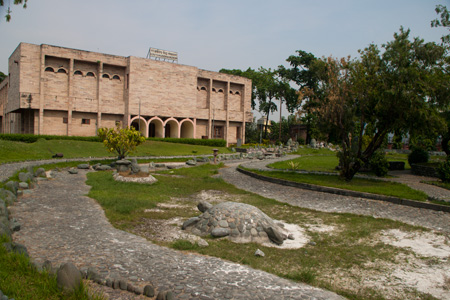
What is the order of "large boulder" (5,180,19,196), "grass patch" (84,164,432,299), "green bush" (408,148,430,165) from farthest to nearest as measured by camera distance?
"green bush" (408,148,430,165)
"large boulder" (5,180,19,196)
"grass patch" (84,164,432,299)

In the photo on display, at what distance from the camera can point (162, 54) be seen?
47.2 meters

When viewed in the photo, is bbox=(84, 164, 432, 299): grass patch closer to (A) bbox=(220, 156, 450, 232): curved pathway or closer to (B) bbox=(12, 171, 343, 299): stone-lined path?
(B) bbox=(12, 171, 343, 299): stone-lined path

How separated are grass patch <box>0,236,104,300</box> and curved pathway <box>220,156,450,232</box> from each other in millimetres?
8022

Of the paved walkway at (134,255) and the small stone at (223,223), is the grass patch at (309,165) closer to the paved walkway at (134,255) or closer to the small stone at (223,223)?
the paved walkway at (134,255)

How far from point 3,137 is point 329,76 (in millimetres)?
28976

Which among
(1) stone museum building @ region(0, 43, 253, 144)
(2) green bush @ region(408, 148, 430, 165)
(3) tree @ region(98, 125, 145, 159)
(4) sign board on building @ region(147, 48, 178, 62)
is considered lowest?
(2) green bush @ region(408, 148, 430, 165)

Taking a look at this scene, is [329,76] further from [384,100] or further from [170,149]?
[170,149]

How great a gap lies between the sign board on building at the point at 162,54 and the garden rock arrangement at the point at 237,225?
1651 inches

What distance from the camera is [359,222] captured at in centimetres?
866

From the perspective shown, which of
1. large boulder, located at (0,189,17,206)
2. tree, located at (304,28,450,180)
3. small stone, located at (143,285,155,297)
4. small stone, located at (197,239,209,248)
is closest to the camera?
small stone, located at (143,285,155,297)

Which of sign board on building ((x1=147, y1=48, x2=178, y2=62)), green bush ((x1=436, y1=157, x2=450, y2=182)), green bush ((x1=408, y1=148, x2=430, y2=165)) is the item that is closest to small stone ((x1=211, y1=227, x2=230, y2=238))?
green bush ((x1=436, y1=157, x2=450, y2=182))

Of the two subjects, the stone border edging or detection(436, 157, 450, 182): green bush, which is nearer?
the stone border edging

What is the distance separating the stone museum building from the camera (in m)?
37.5

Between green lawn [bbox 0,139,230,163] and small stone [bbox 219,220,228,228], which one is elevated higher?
green lawn [bbox 0,139,230,163]
